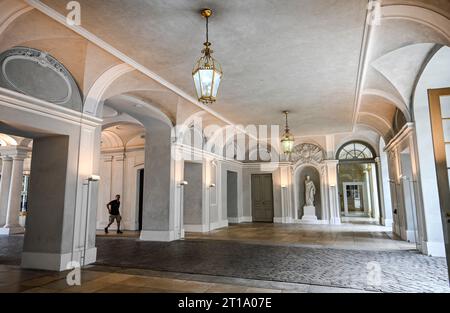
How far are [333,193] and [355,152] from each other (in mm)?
2899

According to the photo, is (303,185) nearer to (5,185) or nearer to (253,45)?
(253,45)

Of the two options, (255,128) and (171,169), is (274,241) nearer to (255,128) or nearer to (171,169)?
(171,169)

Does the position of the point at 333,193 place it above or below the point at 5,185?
below

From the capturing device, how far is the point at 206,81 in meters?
4.04

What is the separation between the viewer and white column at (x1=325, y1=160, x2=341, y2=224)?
14.0 metres

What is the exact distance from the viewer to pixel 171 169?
8758 millimetres

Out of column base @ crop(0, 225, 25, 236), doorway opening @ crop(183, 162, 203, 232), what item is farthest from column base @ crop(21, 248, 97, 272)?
column base @ crop(0, 225, 25, 236)

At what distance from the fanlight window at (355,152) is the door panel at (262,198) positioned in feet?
13.8

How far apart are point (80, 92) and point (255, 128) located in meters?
8.00

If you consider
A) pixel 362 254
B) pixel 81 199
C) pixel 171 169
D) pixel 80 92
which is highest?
pixel 80 92

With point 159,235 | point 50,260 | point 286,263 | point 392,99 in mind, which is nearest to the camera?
point 50,260

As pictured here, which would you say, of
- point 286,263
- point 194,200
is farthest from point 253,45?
point 194,200

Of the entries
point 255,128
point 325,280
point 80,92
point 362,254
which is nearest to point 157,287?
point 325,280

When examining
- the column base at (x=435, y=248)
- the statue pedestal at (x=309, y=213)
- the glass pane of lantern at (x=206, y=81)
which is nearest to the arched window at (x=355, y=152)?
the statue pedestal at (x=309, y=213)
